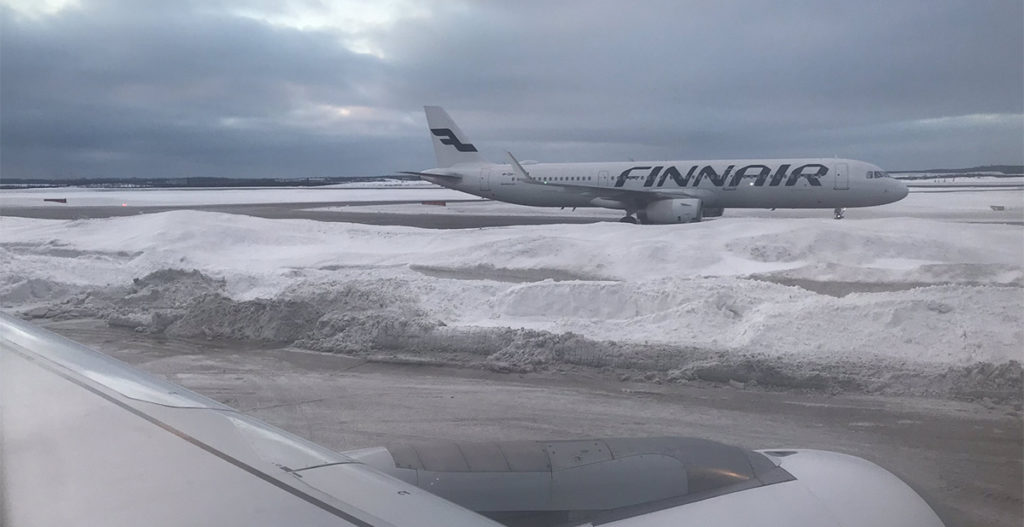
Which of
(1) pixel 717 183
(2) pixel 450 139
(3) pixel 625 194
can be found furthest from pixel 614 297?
(2) pixel 450 139

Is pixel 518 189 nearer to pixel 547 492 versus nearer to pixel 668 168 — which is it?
pixel 668 168

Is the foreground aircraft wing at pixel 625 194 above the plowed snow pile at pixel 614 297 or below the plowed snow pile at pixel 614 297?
above

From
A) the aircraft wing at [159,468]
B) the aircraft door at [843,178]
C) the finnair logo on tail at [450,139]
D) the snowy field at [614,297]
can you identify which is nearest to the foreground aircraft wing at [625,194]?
the aircraft door at [843,178]

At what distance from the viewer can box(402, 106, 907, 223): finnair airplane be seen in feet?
89.2

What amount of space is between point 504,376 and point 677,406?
183 cm

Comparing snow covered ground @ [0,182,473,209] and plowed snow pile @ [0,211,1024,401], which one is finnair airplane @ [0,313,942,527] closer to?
plowed snow pile @ [0,211,1024,401]

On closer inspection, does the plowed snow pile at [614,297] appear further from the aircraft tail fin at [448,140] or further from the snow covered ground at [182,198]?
the snow covered ground at [182,198]

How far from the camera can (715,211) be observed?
30.3 m

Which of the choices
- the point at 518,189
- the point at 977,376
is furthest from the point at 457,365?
the point at 518,189

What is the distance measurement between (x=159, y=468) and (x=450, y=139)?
112 feet

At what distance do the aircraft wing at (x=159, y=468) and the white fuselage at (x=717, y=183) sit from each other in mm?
26772

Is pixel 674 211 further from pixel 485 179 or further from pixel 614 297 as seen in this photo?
pixel 614 297

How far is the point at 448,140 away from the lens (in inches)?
1410

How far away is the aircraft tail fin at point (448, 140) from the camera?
117 feet
